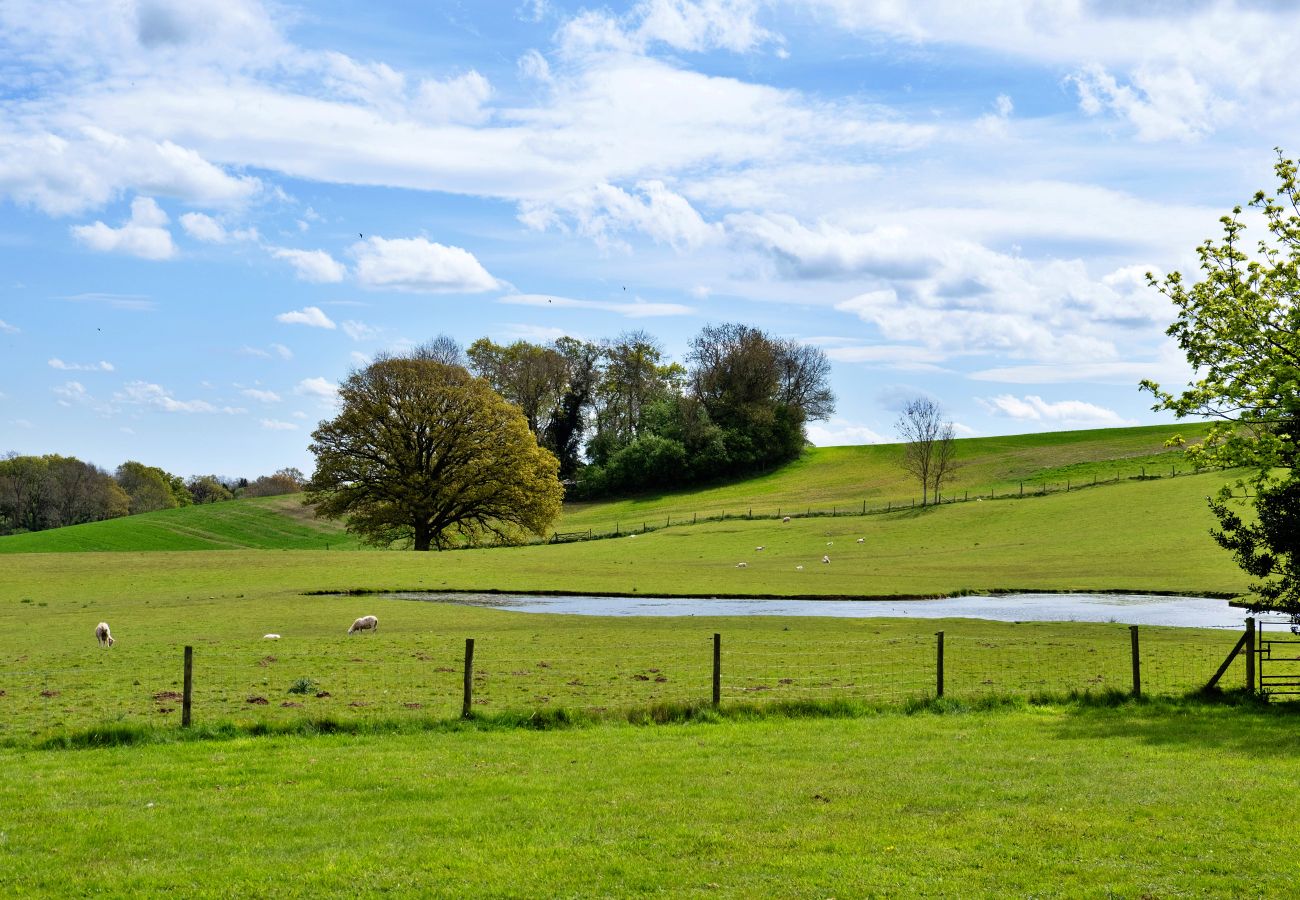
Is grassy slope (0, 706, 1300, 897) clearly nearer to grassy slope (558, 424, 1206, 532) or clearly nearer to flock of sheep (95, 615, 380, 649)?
flock of sheep (95, 615, 380, 649)

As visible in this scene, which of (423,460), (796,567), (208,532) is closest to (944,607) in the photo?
(796,567)

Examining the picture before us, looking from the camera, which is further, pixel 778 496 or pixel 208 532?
pixel 208 532

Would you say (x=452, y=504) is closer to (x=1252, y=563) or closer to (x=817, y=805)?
(x=1252, y=563)

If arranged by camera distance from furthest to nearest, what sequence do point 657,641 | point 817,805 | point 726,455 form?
point 726,455 → point 657,641 → point 817,805

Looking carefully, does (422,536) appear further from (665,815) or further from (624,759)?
(665,815)

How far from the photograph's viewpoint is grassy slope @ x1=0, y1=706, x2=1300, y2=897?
964 centimetres

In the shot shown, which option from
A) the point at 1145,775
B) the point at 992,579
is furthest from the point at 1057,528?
the point at 1145,775

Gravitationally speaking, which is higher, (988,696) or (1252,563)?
(1252,563)

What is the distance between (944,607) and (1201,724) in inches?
1053

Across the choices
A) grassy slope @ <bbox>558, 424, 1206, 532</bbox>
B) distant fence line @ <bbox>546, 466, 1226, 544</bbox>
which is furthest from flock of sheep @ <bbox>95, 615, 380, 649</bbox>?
grassy slope @ <bbox>558, 424, 1206, 532</bbox>

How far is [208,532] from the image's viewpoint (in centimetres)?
11950

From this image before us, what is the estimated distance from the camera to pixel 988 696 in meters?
20.1

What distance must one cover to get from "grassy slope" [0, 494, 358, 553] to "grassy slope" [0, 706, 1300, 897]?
93.2m

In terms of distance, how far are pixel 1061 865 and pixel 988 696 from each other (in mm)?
10472
